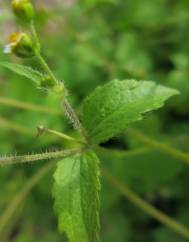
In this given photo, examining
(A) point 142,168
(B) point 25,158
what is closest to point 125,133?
(A) point 142,168

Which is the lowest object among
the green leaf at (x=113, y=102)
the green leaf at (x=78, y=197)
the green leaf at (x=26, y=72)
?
the green leaf at (x=78, y=197)

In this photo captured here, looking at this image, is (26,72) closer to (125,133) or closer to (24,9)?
A: (24,9)

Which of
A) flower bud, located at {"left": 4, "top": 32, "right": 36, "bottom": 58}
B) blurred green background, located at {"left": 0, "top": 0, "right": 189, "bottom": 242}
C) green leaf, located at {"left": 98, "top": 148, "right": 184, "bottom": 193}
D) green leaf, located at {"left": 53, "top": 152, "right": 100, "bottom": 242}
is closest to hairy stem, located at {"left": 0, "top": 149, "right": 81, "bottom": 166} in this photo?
green leaf, located at {"left": 53, "top": 152, "right": 100, "bottom": 242}

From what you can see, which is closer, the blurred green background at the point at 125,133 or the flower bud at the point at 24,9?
the flower bud at the point at 24,9

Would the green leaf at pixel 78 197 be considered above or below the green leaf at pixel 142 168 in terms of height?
below

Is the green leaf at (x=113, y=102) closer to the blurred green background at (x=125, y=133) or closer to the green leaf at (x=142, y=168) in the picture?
the blurred green background at (x=125, y=133)

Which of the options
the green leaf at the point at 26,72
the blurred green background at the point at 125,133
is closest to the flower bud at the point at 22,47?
the green leaf at the point at 26,72

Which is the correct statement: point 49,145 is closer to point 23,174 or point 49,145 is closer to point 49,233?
point 23,174

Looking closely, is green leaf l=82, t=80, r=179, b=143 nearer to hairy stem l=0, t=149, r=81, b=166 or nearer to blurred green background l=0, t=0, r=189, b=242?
hairy stem l=0, t=149, r=81, b=166
